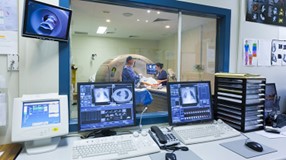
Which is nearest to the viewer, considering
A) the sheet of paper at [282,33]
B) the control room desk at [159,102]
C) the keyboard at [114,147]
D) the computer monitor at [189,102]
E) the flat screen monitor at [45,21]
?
the keyboard at [114,147]

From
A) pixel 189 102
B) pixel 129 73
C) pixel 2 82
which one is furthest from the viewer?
pixel 129 73

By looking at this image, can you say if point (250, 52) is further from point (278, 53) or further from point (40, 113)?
point (40, 113)

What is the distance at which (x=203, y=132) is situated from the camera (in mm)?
1552

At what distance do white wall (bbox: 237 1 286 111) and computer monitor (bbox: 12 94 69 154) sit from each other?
75.6 inches

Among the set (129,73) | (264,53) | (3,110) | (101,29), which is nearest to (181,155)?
(3,110)

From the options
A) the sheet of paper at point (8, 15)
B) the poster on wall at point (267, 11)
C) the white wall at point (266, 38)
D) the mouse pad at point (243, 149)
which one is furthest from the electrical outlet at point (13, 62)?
the poster on wall at point (267, 11)

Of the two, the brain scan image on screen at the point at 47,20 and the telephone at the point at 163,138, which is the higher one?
the brain scan image on screen at the point at 47,20

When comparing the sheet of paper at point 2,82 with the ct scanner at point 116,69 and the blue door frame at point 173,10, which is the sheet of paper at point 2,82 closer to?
the blue door frame at point 173,10

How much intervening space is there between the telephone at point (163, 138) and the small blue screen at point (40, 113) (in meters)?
0.71

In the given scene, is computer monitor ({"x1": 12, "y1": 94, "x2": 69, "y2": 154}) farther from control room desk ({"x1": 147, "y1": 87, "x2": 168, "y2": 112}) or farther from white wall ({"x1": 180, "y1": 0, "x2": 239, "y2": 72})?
white wall ({"x1": 180, "y1": 0, "x2": 239, "y2": 72})

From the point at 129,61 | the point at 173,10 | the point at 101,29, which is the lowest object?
the point at 129,61

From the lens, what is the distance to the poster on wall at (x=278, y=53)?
2.37 meters

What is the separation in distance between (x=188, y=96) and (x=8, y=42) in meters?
1.48

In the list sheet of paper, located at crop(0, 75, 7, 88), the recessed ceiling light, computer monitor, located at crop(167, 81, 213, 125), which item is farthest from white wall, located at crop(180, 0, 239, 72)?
the recessed ceiling light
